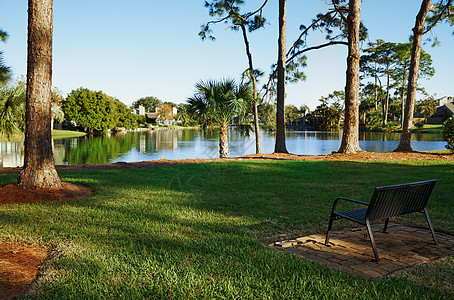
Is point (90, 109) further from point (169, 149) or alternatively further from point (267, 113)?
point (267, 113)

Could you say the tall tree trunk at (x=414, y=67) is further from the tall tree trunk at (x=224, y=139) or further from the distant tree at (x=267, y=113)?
the tall tree trunk at (x=224, y=139)

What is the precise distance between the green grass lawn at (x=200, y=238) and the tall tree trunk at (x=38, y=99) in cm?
Answer: 101

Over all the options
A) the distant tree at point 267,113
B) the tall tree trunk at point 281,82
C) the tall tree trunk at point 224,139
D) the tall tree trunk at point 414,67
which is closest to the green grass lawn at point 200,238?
the tall tree trunk at point 224,139

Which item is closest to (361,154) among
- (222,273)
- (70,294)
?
(222,273)

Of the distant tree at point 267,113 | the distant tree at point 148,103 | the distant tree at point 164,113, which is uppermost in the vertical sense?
the distant tree at point 148,103

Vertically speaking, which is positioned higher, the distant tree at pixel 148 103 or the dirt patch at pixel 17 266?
the distant tree at pixel 148 103

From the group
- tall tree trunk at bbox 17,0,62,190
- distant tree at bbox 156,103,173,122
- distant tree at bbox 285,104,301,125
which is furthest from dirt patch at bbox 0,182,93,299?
distant tree at bbox 156,103,173,122

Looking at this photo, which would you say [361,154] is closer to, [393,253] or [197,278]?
[393,253]

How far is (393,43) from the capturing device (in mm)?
45188

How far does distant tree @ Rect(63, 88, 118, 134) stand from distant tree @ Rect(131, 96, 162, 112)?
87234 millimetres

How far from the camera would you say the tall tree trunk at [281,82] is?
16.4 meters

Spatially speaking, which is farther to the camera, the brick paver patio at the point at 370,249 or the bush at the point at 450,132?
the bush at the point at 450,132

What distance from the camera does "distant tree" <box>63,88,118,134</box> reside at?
206ft

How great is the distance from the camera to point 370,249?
3.79 metres
